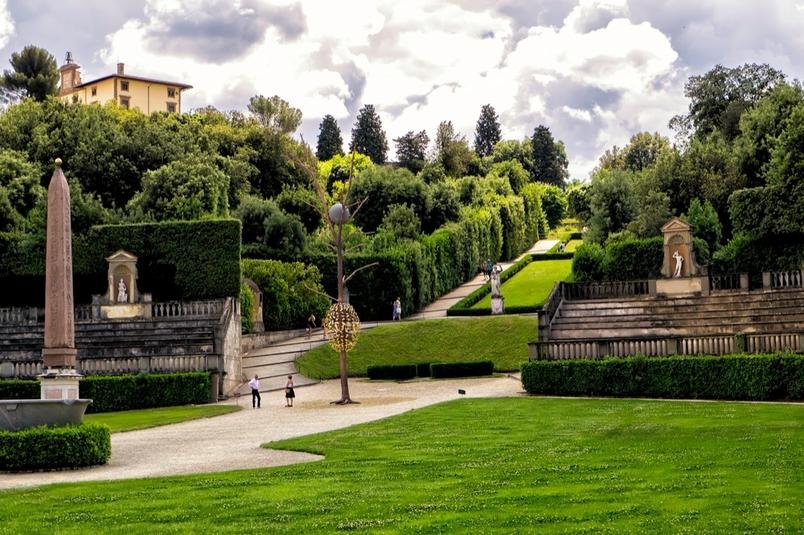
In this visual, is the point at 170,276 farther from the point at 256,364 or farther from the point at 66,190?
the point at 66,190

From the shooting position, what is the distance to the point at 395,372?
1786 inches

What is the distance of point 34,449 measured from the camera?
22031 millimetres

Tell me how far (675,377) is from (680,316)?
31.5 feet

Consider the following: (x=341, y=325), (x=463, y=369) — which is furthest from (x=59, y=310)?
(x=463, y=369)

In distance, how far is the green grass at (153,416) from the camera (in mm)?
33062

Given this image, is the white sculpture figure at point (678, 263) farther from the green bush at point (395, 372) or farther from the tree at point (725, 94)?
the tree at point (725, 94)

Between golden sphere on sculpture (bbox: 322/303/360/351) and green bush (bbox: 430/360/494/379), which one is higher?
golden sphere on sculpture (bbox: 322/303/360/351)

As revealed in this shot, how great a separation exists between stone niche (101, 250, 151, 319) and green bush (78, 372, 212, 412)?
10.8 meters

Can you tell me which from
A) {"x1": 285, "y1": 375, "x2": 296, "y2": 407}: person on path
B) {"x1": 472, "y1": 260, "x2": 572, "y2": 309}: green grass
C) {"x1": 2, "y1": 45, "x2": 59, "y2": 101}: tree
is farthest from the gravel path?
{"x1": 2, "y1": 45, "x2": 59, "y2": 101}: tree

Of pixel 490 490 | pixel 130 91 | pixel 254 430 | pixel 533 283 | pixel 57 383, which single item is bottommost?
pixel 490 490

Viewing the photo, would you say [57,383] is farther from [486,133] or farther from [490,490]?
[486,133]

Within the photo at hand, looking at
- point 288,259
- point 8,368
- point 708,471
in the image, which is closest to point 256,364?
point 8,368

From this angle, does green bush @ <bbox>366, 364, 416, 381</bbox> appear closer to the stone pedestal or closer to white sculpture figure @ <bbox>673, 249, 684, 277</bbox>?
white sculpture figure @ <bbox>673, 249, 684, 277</bbox>

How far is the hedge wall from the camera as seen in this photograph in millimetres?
53688
